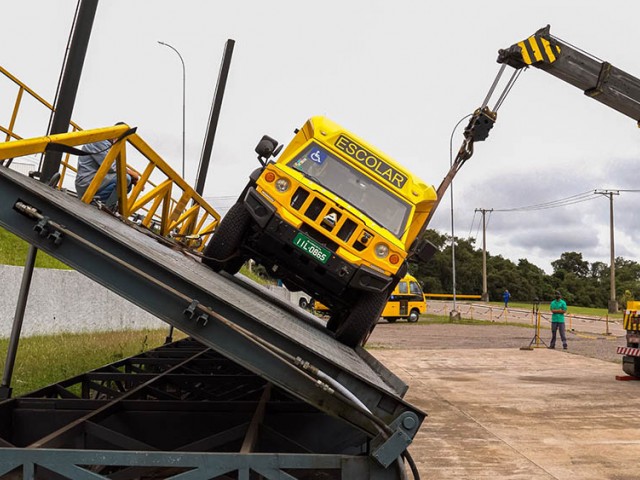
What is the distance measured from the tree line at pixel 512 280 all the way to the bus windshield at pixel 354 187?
81.9 m

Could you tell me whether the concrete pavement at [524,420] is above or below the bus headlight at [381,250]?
below

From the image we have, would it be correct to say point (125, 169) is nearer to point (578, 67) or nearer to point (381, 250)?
point (381, 250)

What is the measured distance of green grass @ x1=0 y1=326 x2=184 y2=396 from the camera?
927cm

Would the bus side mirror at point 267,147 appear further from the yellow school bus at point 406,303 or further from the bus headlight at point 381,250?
the yellow school bus at point 406,303

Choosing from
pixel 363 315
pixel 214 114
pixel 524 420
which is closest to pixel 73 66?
pixel 363 315

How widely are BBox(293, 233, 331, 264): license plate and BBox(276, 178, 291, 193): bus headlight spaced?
1.92ft

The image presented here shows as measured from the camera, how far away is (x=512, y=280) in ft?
317

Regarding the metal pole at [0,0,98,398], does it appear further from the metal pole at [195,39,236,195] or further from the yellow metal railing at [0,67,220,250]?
the metal pole at [195,39,236,195]

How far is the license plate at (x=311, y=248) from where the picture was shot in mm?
7312

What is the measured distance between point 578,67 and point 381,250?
6.69 m

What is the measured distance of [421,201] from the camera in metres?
8.30

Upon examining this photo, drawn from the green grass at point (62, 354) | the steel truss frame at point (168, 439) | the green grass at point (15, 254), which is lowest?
the steel truss frame at point (168, 439)

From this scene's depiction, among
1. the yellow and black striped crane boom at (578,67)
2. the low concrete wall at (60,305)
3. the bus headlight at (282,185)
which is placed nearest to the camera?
the bus headlight at (282,185)

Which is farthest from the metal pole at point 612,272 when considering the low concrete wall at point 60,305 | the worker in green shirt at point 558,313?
the low concrete wall at point 60,305
